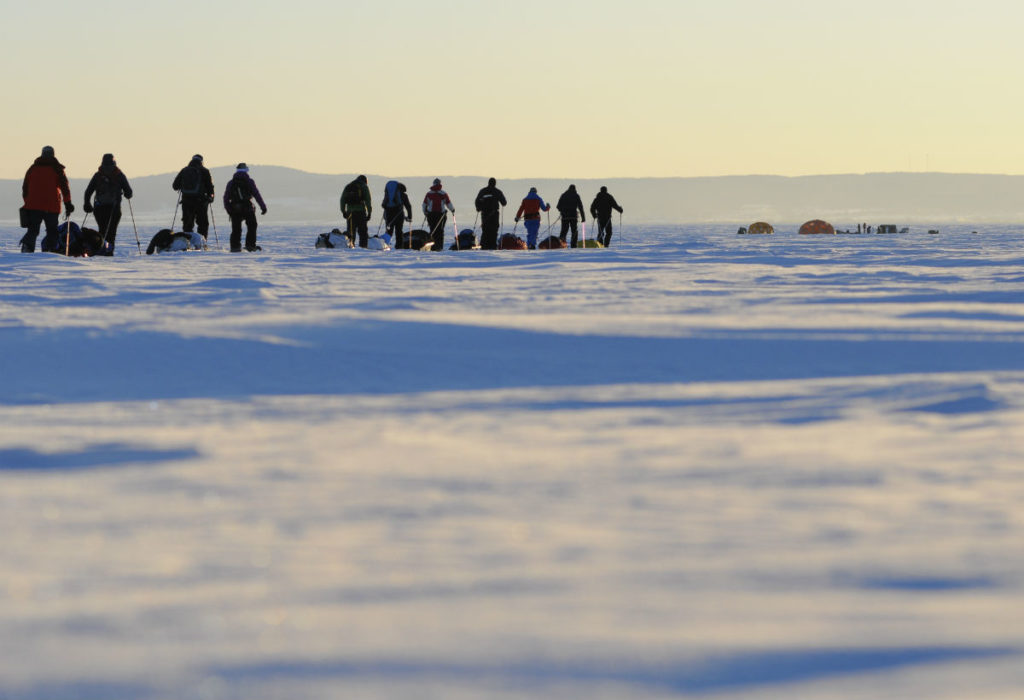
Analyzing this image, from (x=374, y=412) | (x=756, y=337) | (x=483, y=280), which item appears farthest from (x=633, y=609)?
(x=483, y=280)

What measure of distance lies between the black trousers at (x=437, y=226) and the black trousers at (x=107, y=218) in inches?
213

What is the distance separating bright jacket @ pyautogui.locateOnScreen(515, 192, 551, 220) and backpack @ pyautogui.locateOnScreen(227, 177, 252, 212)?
5.52 meters

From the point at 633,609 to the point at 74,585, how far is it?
1.08 metres

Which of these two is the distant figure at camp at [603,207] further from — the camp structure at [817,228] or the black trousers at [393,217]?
the camp structure at [817,228]

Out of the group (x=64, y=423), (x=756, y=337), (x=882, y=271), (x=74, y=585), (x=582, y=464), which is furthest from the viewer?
(x=882, y=271)

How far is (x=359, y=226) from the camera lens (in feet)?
69.1

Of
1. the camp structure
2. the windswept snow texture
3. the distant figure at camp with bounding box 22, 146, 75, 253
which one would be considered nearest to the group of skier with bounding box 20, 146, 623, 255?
the distant figure at camp with bounding box 22, 146, 75, 253

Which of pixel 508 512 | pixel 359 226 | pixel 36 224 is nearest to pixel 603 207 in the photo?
pixel 359 226

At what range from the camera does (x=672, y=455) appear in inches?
144

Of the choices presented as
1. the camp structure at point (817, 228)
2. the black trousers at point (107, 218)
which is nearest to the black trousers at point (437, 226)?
Answer: the black trousers at point (107, 218)

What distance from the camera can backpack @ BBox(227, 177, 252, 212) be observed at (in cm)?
1748

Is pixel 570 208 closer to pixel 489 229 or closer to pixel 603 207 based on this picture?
pixel 603 207

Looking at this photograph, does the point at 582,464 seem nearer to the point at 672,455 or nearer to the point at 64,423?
the point at 672,455

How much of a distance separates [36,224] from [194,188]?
2666mm
